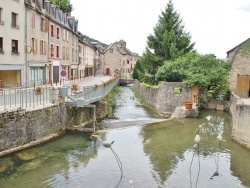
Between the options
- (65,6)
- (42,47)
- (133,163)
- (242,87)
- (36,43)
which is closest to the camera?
(133,163)

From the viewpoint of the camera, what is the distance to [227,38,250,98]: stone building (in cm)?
2722

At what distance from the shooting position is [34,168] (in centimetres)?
1224

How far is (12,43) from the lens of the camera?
2484 centimetres

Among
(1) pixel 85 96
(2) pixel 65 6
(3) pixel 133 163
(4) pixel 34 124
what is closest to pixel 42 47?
(1) pixel 85 96

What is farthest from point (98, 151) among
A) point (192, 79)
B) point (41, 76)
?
point (41, 76)

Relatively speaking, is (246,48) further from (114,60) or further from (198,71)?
(114,60)

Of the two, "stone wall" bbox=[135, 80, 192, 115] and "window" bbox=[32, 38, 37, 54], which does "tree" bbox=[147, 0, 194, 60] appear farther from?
"window" bbox=[32, 38, 37, 54]

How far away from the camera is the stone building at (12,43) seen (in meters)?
23.3

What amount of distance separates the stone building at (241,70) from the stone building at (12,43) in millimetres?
19798

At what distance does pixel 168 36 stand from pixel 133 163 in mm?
25777

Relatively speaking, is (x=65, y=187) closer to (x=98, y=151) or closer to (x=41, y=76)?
(x=98, y=151)

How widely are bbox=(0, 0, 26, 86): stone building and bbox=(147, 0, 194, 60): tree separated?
17.3 meters

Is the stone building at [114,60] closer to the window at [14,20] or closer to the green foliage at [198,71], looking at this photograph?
the green foliage at [198,71]

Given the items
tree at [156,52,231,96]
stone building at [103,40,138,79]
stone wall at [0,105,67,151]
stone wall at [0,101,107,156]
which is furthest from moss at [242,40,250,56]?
stone building at [103,40,138,79]
